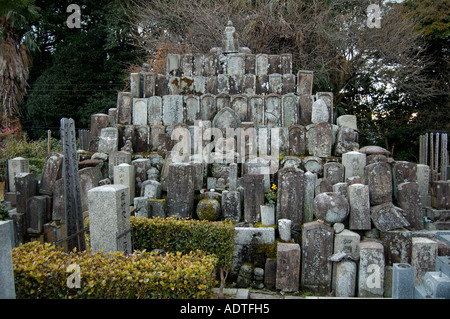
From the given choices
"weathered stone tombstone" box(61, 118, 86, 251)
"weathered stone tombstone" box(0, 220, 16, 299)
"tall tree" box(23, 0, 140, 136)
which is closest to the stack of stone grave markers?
"weathered stone tombstone" box(61, 118, 86, 251)

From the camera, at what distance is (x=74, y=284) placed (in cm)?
349

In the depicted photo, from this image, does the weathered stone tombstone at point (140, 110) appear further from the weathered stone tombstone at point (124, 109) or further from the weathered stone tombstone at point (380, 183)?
the weathered stone tombstone at point (380, 183)

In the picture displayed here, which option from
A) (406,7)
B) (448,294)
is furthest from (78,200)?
(406,7)

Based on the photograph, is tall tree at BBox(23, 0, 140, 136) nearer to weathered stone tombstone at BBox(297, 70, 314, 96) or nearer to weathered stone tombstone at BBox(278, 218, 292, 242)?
weathered stone tombstone at BBox(297, 70, 314, 96)

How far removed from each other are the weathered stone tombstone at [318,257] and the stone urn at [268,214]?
0.71 metres

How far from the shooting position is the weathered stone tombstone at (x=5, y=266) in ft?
10.0

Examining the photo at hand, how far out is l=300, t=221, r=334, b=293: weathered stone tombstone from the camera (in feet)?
16.9

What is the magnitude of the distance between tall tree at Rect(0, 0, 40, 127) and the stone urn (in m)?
13.1

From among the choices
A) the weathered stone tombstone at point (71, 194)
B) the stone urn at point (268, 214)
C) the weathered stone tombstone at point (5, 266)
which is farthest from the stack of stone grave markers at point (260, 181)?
the weathered stone tombstone at point (5, 266)

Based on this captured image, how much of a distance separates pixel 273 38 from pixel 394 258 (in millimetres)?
10601

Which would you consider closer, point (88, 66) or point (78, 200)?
point (78, 200)

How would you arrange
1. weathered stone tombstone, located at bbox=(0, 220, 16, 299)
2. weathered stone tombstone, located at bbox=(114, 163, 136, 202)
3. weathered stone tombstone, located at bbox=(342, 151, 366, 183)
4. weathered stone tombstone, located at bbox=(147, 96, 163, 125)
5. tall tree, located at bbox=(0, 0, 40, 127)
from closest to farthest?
1. weathered stone tombstone, located at bbox=(0, 220, 16, 299)
2. weathered stone tombstone, located at bbox=(342, 151, 366, 183)
3. weathered stone tombstone, located at bbox=(114, 163, 136, 202)
4. weathered stone tombstone, located at bbox=(147, 96, 163, 125)
5. tall tree, located at bbox=(0, 0, 40, 127)

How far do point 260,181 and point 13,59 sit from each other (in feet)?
43.3

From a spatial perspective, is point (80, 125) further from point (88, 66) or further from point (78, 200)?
point (78, 200)
